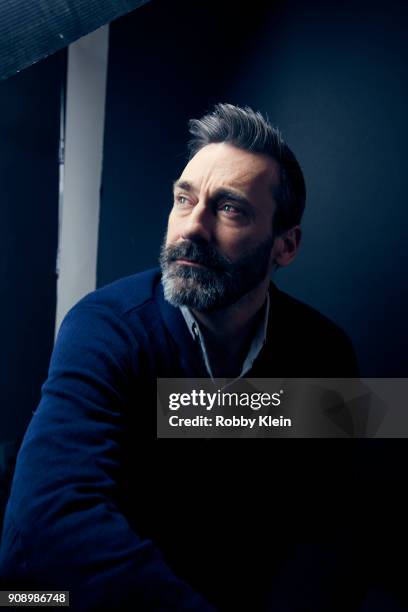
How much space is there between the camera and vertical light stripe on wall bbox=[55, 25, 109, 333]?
175cm

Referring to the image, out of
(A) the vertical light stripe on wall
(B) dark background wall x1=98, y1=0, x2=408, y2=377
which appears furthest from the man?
(A) the vertical light stripe on wall

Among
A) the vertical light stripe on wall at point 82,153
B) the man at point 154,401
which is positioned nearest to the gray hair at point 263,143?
the man at point 154,401

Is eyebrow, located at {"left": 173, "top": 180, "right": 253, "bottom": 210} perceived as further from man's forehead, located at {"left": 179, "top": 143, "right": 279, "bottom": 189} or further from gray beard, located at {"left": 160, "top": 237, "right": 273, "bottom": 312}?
gray beard, located at {"left": 160, "top": 237, "right": 273, "bottom": 312}

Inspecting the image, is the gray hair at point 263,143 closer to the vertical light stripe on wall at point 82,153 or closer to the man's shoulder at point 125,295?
the man's shoulder at point 125,295

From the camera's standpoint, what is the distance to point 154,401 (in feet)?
3.35

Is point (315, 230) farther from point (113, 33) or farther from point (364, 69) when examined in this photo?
point (113, 33)

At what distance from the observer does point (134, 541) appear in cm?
79

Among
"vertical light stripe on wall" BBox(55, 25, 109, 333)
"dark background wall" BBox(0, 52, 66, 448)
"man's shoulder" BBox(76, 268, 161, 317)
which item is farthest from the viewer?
"vertical light stripe on wall" BBox(55, 25, 109, 333)

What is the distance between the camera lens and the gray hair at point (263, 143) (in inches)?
46.7

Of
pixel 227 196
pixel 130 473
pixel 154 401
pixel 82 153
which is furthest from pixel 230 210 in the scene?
pixel 82 153

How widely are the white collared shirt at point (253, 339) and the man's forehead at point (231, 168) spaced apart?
310 mm

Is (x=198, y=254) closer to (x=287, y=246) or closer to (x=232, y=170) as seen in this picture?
(x=232, y=170)

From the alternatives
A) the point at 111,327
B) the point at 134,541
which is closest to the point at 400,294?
the point at 111,327

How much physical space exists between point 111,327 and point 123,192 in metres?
0.89
